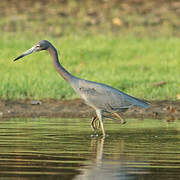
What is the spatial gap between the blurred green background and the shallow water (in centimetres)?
276

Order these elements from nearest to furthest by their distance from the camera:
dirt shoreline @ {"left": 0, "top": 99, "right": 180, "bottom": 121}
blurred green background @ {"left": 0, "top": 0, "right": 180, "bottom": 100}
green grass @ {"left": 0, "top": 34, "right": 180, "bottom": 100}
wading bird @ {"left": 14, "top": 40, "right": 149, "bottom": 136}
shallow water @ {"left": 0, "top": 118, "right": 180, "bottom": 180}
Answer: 1. shallow water @ {"left": 0, "top": 118, "right": 180, "bottom": 180}
2. wading bird @ {"left": 14, "top": 40, "right": 149, "bottom": 136}
3. dirt shoreline @ {"left": 0, "top": 99, "right": 180, "bottom": 121}
4. green grass @ {"left": 0, "top": 34, "right": 180, "bottom": 100}
5. blurred green background @ {"left": 0, "top": 0, "right": 180, "bottom": 100}

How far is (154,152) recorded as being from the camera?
8.78 meters

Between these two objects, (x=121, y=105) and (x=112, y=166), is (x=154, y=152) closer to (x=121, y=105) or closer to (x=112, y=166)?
(x=112, y=166)

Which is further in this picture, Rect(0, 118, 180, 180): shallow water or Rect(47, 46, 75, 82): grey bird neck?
Rect(47, 46, 75, 82): grey bird neck

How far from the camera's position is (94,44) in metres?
19.6

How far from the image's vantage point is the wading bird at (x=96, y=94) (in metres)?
11.0

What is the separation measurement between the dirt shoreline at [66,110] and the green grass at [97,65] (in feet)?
1.22

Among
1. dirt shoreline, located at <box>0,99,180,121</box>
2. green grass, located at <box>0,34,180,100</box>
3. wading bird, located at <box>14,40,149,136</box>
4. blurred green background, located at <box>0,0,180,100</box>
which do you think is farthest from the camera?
blurred green background, located at <box>0,0,180,100</box>

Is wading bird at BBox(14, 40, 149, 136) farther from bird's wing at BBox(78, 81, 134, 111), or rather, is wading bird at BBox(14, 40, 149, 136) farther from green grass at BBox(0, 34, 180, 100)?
green grass at BBox(0, 34, 180, 100)

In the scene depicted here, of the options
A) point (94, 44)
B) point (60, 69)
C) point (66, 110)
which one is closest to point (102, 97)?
point (60, 69)

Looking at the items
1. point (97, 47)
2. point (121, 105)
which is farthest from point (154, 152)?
point (97, 47)

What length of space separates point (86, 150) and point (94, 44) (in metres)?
10.8

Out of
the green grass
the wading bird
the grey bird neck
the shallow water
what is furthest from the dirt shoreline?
the grey bird neck

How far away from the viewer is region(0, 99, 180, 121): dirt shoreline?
13.1 m
